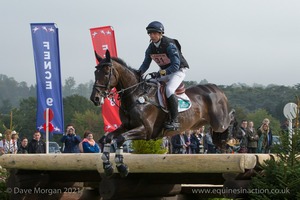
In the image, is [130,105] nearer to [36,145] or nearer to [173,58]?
[173,58]

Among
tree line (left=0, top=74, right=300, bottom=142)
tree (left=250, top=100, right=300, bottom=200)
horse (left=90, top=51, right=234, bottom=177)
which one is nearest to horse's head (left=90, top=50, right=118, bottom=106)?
horse (left=90, top=51, right=234, bottom=177)

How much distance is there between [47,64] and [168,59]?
789 cm

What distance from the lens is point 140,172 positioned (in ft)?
25.1

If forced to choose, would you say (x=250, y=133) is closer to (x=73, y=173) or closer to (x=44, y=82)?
(x=44, y=82)

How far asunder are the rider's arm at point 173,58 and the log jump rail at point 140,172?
4.41 ft

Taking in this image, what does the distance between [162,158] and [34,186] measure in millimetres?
2645

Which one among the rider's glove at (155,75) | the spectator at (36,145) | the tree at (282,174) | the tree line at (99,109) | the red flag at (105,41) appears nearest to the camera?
the tree at (282,174)

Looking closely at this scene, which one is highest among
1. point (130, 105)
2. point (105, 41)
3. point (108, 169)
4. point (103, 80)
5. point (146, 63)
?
point (105, 41)

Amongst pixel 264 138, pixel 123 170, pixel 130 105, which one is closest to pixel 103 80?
pixel 130 105

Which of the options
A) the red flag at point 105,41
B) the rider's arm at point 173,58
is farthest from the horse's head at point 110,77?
the red flag at point 105,41

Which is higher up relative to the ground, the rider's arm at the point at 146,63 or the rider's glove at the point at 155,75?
the rider's arm at the point at 146,63

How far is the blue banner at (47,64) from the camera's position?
15516 millimetres

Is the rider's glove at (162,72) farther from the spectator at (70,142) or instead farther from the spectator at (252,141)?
the spectator at (252,141)

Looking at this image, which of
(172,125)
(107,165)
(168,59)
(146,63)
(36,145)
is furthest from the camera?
(36,145)
